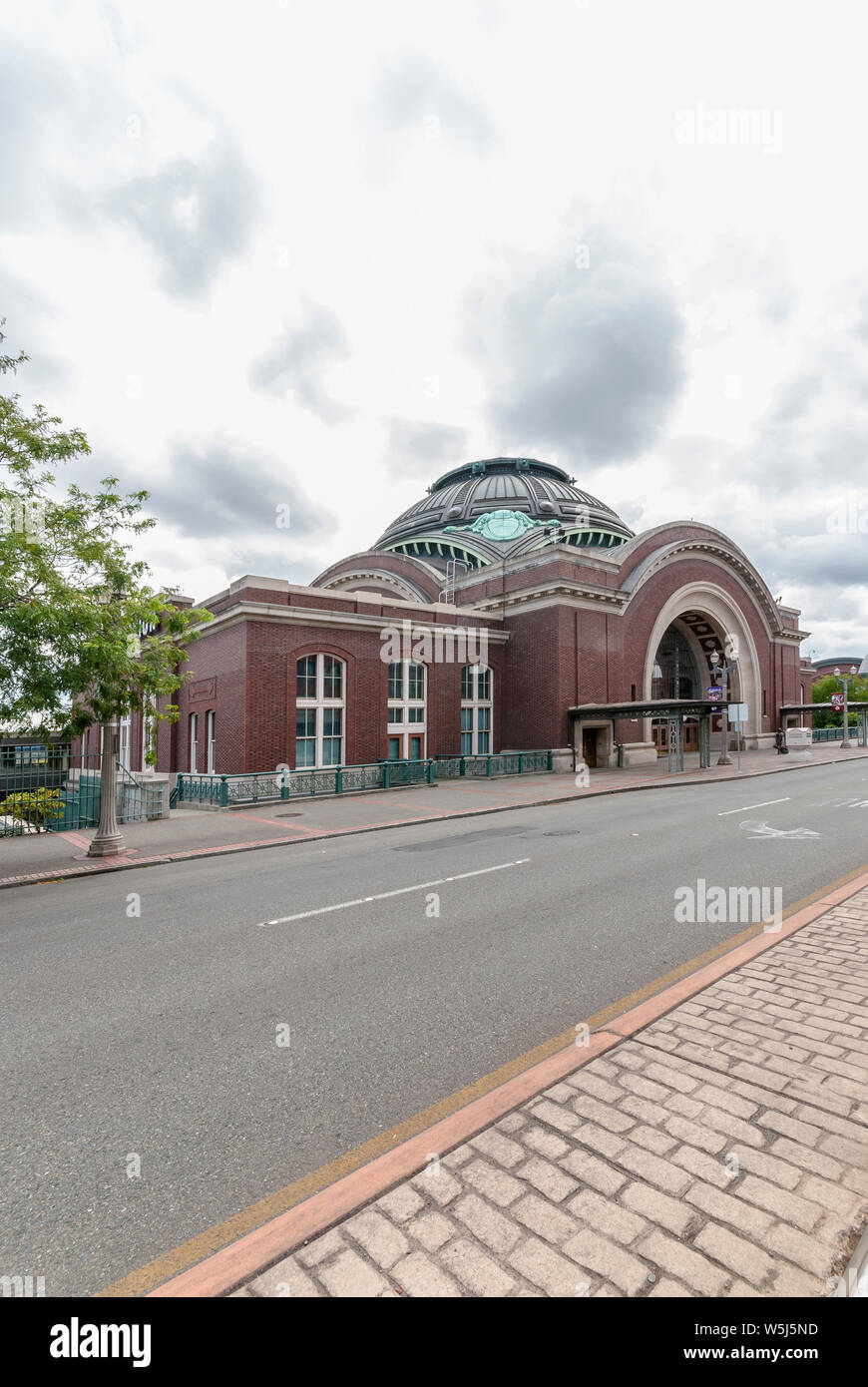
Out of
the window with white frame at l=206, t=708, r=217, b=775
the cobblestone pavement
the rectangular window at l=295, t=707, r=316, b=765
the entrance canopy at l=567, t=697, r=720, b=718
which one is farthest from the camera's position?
the entrance canopy at l=567, t=697, r=720, b=718

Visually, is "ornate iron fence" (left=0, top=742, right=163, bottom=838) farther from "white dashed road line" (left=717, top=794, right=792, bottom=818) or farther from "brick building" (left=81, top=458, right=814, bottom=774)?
"white dashed road line" (left=717, top=794, right=792, bottom=818)

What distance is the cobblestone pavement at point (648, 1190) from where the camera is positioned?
2.25m

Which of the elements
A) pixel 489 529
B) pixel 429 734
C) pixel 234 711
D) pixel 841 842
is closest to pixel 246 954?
pixel 841 842

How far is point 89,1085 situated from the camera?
376 cm

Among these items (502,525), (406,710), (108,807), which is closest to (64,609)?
(108,807)

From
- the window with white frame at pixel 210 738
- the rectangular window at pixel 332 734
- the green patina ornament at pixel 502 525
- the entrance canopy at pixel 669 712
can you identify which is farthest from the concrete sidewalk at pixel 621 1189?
the green patina ornament at pixel 502 525

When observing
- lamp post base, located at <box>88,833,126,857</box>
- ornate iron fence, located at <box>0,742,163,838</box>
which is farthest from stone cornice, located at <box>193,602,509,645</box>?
lamp post base, located at <box>88,833,126,857</box>

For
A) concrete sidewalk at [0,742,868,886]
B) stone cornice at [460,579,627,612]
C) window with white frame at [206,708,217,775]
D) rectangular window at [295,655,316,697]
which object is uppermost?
stone cornice at [460,579,627,612]

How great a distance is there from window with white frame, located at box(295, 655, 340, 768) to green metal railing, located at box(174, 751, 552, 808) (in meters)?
1.55

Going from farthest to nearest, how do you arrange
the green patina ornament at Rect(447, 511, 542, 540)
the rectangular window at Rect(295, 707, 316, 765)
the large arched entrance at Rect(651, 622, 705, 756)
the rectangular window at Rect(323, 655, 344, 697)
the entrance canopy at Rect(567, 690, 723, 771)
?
the green patina ornament at Rect(447, 511, 542, 540)
the large arched entrance at Rect(651, 622, 705, 756)
the entrance canopy at Rect(567, 690, 723, 771)
the rectangular window at Rect(323, 655, 344, 697)
the rectangular window at Rect(295, 707, 316, 765)

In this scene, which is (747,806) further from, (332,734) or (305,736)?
(305,736)

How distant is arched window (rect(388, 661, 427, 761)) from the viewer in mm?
25703
